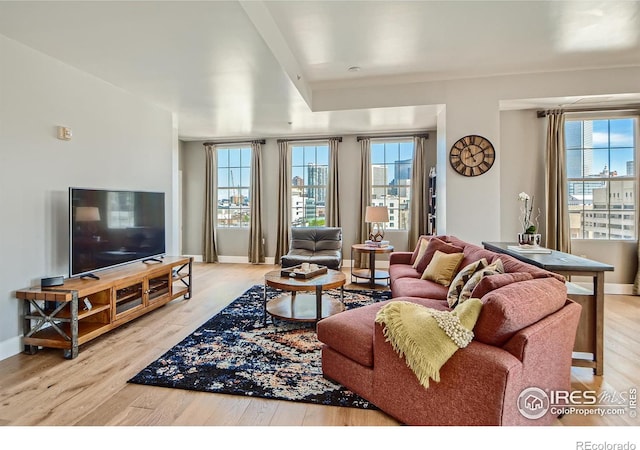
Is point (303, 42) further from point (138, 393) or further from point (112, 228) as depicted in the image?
point (138, 393)

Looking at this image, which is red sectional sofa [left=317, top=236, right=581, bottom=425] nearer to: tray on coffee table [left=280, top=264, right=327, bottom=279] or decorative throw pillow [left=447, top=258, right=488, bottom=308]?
decorative throw pillow [left=447, top=258, right=488, bottom=308]

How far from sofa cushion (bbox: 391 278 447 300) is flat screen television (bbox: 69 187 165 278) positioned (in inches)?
113

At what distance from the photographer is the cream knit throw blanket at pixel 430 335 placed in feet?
5.25

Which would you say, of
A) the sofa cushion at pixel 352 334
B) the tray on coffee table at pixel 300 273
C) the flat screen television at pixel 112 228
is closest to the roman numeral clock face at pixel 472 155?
the tray on coffee table at pixel 300 273

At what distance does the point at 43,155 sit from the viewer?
2.92m

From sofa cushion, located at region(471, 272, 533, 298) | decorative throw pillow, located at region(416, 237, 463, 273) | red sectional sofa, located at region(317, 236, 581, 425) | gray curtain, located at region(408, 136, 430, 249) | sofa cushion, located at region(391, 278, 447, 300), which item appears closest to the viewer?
red sectional sofa, located at region(317, 236, 581, 425)

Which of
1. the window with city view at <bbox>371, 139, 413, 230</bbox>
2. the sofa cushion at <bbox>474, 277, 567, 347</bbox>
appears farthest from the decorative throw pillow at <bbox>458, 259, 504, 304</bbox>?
the window with city view at <bbox>371, 139, 413, 230</bbox>

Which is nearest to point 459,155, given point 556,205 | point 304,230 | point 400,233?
point 556,205

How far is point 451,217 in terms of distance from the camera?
4.32 meters

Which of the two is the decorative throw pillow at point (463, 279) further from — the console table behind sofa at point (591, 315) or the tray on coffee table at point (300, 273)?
the tray on coffee table at point (300, 273)

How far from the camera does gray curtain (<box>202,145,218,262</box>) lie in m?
6.94

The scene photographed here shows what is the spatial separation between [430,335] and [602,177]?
16.1ft

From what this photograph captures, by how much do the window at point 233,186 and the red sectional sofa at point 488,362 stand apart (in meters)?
5.27

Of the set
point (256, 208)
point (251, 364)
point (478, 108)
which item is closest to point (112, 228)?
point (251, 364)
